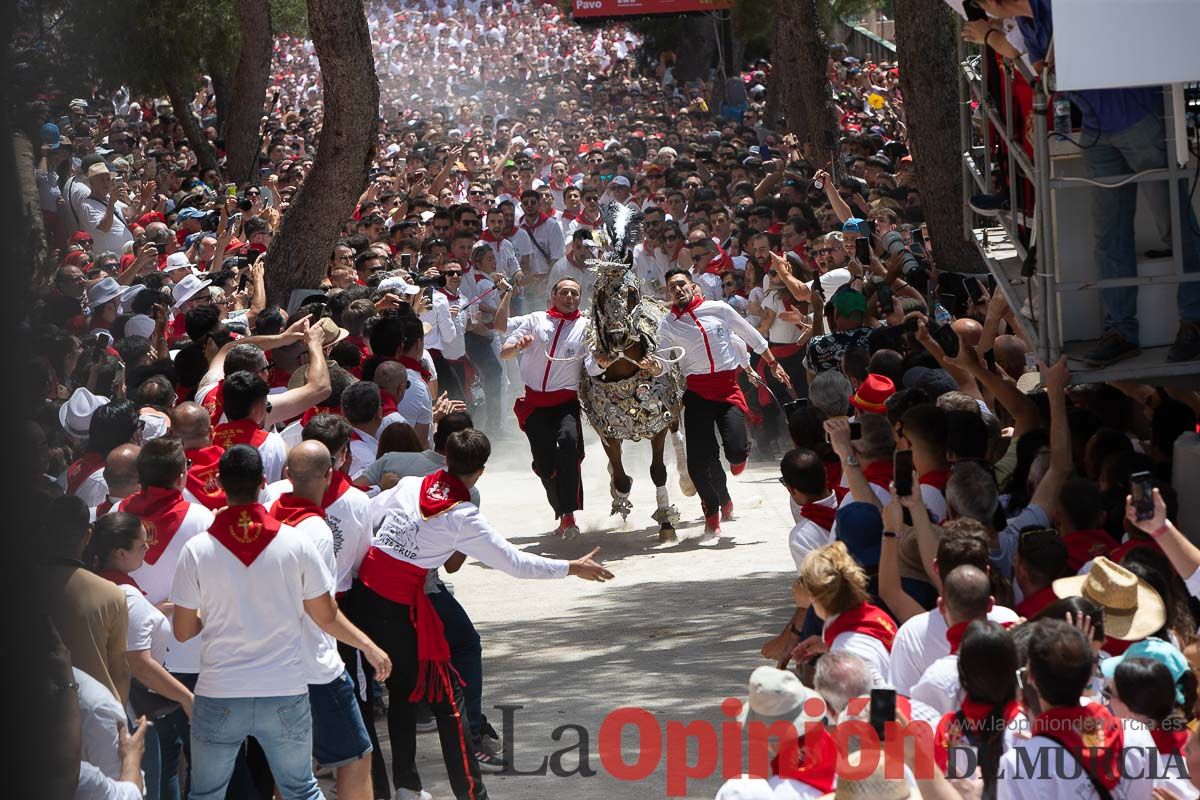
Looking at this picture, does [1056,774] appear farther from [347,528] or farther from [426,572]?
[347,528]

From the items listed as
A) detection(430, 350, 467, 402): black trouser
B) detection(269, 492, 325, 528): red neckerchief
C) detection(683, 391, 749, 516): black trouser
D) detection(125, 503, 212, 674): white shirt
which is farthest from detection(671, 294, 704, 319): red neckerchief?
detection(125, 503, 212, 674): white shirt

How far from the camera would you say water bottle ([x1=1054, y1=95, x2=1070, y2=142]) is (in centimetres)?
609

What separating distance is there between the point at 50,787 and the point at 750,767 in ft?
9.98

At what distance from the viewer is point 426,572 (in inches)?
246

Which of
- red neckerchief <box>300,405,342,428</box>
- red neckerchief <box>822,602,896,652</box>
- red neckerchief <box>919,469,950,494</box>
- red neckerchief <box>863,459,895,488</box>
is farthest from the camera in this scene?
red neckerchief <box>300,405,342,428</box>

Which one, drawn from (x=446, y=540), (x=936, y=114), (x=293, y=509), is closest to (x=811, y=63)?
(x=936, y=114)

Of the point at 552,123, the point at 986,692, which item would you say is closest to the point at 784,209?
the point at 986,692

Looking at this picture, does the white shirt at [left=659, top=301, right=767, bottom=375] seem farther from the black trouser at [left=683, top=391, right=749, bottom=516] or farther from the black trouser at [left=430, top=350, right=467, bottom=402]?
the black trouser at [left=430, top=350, right=467, bottom=402]

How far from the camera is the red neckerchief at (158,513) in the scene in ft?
18.6

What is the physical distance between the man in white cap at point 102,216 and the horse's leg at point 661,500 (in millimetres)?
6156

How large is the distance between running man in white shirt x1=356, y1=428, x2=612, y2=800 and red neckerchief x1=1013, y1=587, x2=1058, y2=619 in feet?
5.71

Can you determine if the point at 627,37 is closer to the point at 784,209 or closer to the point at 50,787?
the point at 784,209

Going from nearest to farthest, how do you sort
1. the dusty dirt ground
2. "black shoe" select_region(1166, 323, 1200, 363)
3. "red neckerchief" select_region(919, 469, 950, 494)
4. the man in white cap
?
"black shoe" select_region(1166, 323, 1200, 363)
"red neckerchief" select_region(919, 469, 950, 494)
the dusty dirt ground
the man in white cap

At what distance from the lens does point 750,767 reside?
445cm
